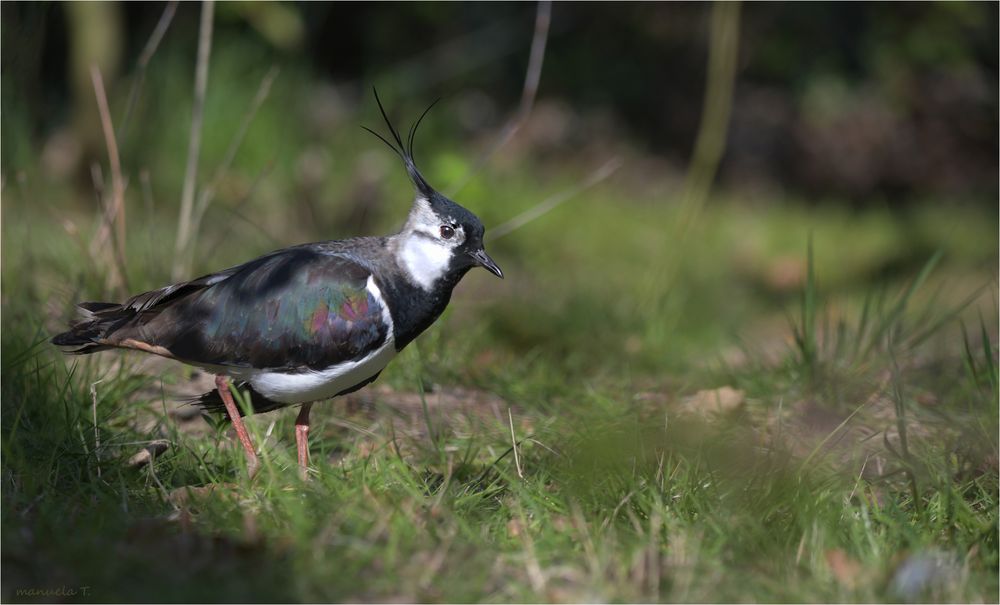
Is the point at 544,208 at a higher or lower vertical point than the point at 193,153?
lower

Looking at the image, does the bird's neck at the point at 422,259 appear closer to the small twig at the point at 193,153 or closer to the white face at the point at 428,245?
the white face at the point at 428,245

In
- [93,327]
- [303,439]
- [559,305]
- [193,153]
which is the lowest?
[559,305]

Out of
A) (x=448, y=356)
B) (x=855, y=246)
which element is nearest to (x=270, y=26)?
(x=448, y=356)

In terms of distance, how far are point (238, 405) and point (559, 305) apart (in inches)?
85.6

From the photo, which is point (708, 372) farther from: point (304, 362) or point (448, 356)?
point (304, 362)

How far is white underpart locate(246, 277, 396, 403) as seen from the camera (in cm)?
330

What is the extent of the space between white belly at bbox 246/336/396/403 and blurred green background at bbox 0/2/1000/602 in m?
0.20

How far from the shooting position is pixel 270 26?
6180 millimetres

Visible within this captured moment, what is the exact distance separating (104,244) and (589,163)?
5.01m

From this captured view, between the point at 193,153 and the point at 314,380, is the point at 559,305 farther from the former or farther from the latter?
the point at 314,380

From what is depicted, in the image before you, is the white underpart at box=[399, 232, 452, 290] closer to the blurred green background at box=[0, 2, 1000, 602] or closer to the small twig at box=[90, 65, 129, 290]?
the blurred green background at box=[0, 2, 1000, 602]

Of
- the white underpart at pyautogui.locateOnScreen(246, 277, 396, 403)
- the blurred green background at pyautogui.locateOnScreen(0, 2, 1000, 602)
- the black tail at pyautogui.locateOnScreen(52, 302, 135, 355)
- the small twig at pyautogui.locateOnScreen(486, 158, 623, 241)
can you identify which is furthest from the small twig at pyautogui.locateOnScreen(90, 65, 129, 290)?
the small twig at pyautogui.locateOnScreen(486, 158, 623, 241)

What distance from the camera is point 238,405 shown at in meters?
3.56

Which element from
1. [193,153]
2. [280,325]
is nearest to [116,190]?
[193,153]
